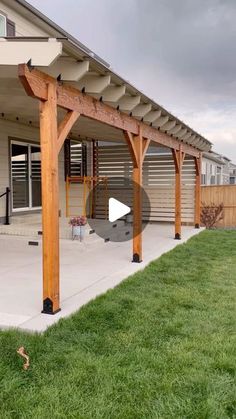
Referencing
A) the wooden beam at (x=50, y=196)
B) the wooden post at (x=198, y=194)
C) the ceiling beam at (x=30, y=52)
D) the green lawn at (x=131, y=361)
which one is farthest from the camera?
the wooden post at (x=198, y=194)

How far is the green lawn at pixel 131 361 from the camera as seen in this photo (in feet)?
7.31

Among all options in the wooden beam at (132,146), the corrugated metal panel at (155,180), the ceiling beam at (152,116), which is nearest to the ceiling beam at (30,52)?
the wooden beam at (132,146)

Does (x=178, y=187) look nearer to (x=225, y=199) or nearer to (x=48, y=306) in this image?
(x=225, y=199)

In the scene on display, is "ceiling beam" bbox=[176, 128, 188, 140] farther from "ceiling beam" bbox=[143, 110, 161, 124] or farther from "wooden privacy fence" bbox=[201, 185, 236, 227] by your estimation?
"wooden privacy fence" bbox=[201, 185, 236, 227]

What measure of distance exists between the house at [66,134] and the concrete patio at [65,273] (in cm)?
27

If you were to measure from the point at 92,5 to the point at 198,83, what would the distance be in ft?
16.6

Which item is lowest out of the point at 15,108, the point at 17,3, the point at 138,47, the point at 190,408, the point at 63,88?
the point at 190,408

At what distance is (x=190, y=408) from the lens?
2.21m

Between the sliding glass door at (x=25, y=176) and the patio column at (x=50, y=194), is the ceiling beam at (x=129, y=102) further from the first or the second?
the sliding glass door at (x=25, y=176)

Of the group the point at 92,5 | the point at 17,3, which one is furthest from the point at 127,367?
the point at 92,5

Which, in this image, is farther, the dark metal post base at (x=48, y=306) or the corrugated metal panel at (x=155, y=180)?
the corrugated metal panel at (x=155, y=180)

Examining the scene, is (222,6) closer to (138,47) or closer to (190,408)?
(138,47)

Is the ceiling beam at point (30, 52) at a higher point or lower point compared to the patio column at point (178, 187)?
higher

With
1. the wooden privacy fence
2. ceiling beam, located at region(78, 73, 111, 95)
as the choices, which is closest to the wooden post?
the wooden privacy fence
